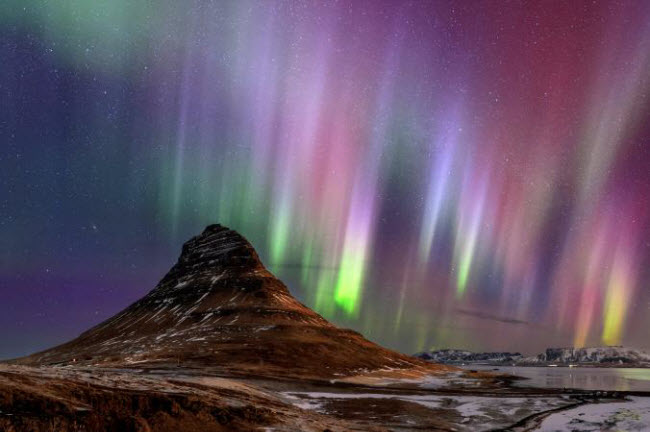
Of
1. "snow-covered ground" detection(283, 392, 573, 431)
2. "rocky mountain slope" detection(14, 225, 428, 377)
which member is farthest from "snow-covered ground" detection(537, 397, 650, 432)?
"rocky mountain slope" detection(14, 225, 428, 377)

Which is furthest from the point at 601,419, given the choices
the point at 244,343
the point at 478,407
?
the point at 244,343

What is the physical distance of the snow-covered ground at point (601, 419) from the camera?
36281 mm

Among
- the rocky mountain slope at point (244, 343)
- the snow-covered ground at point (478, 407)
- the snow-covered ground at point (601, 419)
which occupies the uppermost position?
the snow-covered ground at point (601, 419)

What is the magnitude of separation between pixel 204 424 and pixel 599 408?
4495cm

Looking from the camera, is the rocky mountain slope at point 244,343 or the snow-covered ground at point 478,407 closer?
the snow-covered ground at point 478,407

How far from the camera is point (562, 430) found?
1410 inches

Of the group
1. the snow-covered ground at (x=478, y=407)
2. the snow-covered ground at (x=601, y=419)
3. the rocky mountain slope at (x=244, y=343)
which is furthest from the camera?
the rocky mountain slope at (x=244, y=343)

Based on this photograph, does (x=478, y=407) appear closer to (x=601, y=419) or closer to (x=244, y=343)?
(x=601, y=419)

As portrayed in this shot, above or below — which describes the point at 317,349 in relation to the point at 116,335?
above

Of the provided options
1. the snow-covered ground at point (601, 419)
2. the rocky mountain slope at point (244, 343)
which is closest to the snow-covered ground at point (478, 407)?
the snow-covered ground at point (601, 419)

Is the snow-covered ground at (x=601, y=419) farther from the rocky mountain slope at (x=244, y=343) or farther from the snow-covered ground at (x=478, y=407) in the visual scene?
the rocky mountain slope at (x=244, y=343)

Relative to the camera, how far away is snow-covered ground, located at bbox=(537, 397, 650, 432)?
36281mm

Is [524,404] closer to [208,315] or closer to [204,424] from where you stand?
[204,424]

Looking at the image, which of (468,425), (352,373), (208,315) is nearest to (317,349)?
(352,373)
